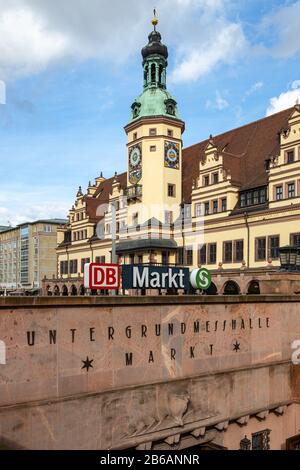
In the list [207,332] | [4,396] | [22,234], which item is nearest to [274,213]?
[207,332]

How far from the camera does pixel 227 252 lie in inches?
1719

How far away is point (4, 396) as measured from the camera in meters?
15.9

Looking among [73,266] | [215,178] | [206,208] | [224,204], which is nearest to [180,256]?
[206,208]

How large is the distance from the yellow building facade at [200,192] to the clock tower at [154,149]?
0.12m

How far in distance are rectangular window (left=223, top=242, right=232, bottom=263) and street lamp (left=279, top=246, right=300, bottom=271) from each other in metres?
10.7

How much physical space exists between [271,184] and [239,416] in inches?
935

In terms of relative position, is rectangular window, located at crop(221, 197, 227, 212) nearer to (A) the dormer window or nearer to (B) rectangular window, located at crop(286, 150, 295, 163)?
(B) rectangular window, located at crop(286, 150, 295, 163)

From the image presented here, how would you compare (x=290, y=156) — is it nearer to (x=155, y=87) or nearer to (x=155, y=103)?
(x=155, y=103)

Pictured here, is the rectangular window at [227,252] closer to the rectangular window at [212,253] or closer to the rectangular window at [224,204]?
the rectangular window at [212,253]

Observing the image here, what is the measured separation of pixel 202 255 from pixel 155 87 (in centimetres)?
2386

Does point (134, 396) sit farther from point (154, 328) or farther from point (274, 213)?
point (274, 213)

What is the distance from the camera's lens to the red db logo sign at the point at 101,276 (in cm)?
Answer: 2069

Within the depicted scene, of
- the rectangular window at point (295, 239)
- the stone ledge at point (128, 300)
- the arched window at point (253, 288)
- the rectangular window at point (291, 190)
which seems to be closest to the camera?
the stone ledge at point (128, 300)

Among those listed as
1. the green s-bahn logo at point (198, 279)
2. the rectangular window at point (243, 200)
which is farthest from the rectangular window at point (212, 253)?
the green s-bahn logo at point (198, 279)
